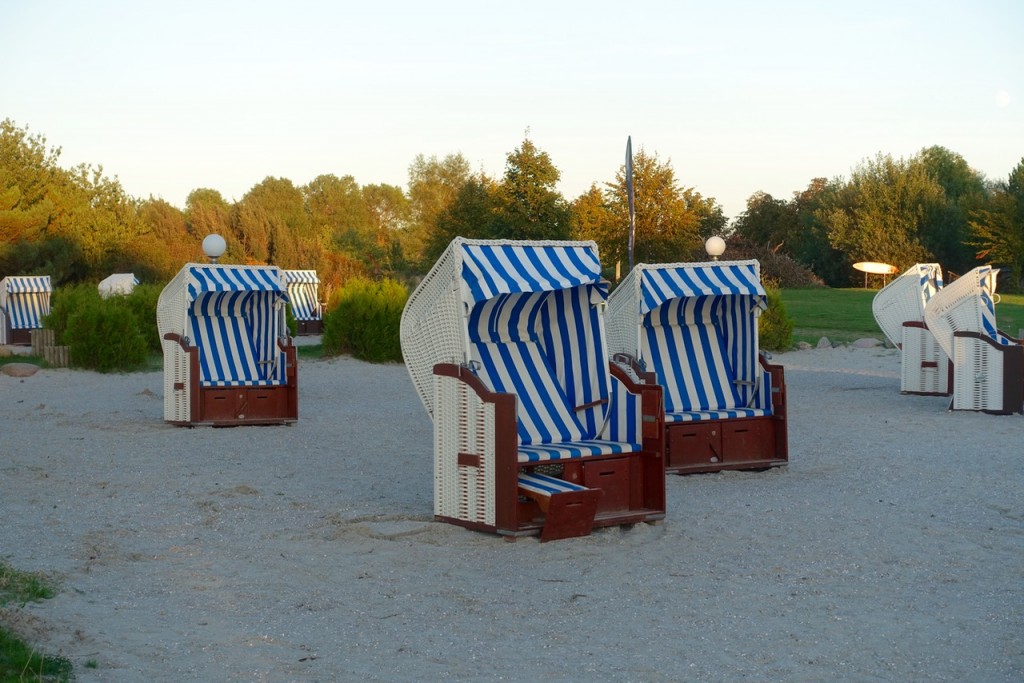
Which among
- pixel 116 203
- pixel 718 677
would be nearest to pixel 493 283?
pixel 718 677

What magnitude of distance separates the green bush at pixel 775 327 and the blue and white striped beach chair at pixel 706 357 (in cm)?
1349

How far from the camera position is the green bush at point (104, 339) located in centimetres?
1864

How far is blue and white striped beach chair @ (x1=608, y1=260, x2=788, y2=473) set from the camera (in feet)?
29.7

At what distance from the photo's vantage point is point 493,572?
5805 mm

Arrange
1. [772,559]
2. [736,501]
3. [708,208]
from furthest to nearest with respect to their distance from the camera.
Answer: [708,208] → [736,501] → [772,559]

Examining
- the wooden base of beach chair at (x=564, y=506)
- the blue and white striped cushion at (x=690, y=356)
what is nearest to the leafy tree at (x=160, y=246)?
the blue and white striped cushion at (x=690, y=356)

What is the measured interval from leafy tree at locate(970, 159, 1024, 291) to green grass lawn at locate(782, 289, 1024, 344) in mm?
7458

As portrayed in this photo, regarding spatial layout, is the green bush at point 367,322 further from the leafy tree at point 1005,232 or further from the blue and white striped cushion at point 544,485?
the leafy tree at point 1005,232

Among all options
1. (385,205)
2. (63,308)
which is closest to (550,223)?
(63,308)

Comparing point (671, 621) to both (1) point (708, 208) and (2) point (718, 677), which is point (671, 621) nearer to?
(2) point (718, 677)

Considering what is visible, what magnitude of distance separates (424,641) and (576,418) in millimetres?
3105

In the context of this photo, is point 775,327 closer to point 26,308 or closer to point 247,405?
point 247,405

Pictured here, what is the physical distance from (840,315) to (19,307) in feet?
Answer: 65.3

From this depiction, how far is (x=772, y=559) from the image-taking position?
237 inches
